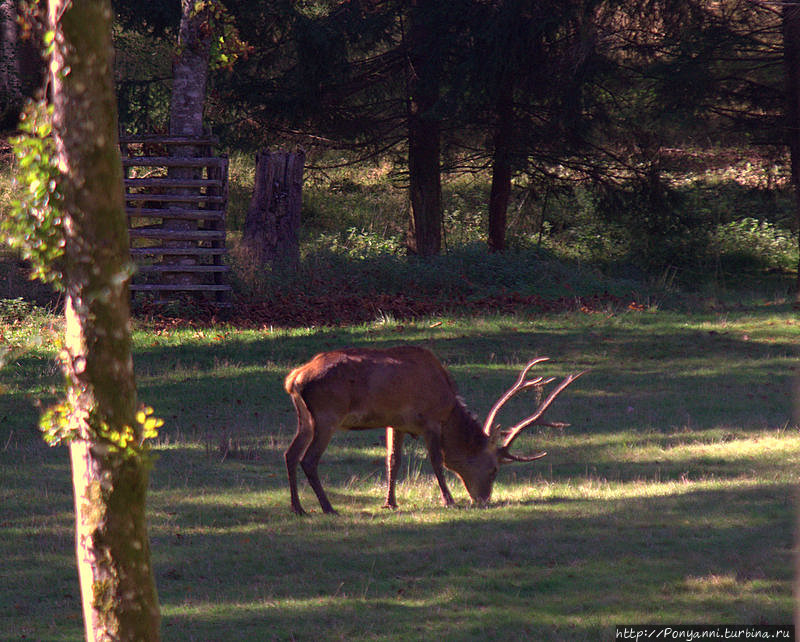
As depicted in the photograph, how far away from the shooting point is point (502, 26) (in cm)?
2134

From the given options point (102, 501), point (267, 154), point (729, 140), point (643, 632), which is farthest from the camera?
point (729, 140)

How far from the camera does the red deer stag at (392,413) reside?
8.30 metres

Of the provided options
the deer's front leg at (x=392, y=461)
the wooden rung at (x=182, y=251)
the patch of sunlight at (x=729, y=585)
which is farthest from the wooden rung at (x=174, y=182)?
the patch of sunlight at (x=729, y=585)

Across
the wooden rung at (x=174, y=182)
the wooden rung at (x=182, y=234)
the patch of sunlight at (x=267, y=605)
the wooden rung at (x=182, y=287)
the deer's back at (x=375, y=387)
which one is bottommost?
the patch of sunlight at (x=267, y=605)

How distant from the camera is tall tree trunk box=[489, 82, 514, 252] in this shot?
2344 cm

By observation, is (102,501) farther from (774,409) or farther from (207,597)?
(774,409)

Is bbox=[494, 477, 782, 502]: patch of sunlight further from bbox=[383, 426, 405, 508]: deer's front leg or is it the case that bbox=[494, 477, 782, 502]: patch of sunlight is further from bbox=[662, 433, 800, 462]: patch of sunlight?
bbox=[383, 426, 405, 508]: deer's front leg

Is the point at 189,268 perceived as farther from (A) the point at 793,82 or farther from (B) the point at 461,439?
(A) the point at 793,82

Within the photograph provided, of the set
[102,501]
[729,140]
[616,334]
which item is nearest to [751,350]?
[616,334]

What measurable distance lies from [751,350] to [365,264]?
795 centimetres

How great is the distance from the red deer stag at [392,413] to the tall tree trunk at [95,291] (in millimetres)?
4517

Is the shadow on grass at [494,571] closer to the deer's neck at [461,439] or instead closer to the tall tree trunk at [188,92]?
the deer's neck at [461,439]

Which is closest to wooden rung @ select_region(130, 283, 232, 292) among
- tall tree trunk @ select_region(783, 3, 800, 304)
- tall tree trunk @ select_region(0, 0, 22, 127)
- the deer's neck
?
tall tree trunk @ select_region(0, 0, 22, 127)

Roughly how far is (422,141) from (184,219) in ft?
24.2
